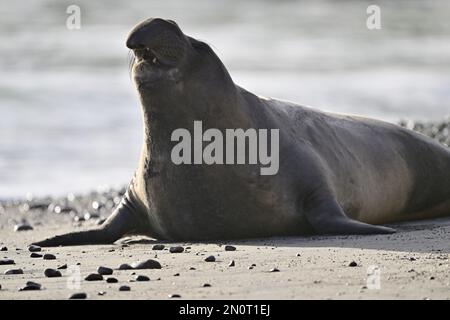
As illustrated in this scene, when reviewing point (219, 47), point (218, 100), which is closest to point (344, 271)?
point (218, 100)

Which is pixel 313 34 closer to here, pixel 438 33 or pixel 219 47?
pixel 438 33

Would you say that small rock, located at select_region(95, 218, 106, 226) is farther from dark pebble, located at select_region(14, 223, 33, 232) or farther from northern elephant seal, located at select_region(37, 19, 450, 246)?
northern elephant seal, located at select_region(37, 19, 450, 246)

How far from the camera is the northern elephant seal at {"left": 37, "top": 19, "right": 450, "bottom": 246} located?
7.31 metres

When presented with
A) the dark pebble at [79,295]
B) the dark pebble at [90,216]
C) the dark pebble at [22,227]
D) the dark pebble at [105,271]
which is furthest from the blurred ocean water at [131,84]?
the dark pebble at [79,295]

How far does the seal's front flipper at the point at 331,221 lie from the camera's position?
7.33 m

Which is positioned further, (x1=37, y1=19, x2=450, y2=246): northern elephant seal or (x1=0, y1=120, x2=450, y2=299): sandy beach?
(x1=37, y1=19, x2=450, y2=246): northern elephant seal

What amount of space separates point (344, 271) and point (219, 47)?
74.1 ft

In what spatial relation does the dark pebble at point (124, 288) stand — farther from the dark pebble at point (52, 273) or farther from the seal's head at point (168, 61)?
the seal's head at point (168, 61)

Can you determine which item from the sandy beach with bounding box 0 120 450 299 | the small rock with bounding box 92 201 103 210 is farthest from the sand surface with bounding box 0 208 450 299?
the small rock with bounding box 92 201 103 210

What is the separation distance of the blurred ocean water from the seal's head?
5188mm

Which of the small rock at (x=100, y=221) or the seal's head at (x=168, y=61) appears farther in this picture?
the small rock at (x=100, y=221)

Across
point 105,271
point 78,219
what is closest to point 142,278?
point 105,271

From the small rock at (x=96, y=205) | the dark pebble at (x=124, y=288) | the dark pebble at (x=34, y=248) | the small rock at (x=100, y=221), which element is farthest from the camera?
the small rock at (x=96, y=205)

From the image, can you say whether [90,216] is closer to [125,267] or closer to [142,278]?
[125,267]
